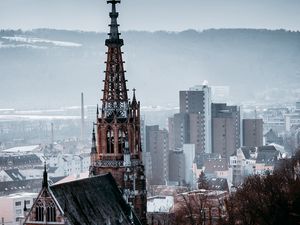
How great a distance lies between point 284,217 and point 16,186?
68815 millimetres

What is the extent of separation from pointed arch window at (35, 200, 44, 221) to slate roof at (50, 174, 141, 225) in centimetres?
83

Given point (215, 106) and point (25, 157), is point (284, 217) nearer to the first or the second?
point (25, 157)

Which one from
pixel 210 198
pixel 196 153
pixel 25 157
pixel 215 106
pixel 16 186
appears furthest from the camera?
pixel 215 106

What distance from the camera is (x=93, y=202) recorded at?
140ft

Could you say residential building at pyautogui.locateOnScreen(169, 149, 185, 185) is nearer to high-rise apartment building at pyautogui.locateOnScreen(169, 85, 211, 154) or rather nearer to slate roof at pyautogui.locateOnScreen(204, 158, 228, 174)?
slate roof at pyautogui.locateOnScreen(204, 158, 228, 174)

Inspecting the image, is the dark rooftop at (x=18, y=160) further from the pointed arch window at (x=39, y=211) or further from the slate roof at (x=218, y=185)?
the pointed arch window at (x=39, y=211)

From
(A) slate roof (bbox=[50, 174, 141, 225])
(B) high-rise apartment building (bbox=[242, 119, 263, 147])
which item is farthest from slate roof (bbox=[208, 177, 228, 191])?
(A) slate roof (bbox=[50, 174, 141, 225])

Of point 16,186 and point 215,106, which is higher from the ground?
point 215,106

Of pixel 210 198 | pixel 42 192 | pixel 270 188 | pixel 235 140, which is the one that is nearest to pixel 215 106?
pixel 235 140

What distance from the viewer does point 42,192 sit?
3928 centimetres

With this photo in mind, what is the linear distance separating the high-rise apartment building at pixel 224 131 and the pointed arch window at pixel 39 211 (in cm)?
11702

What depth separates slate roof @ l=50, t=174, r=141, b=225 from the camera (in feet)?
131

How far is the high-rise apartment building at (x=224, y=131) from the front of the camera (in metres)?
158

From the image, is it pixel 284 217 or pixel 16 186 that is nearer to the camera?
pixel 284 217
